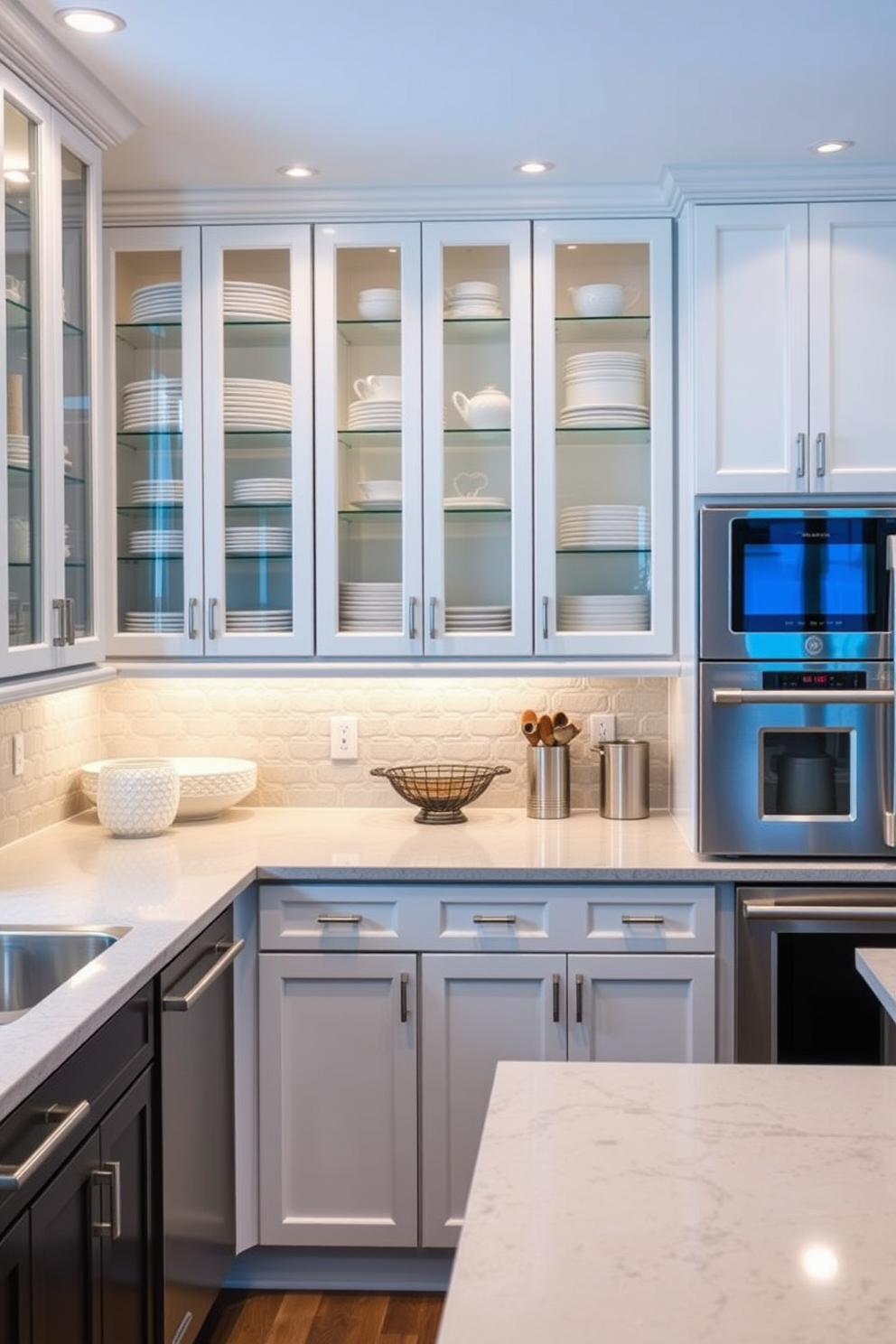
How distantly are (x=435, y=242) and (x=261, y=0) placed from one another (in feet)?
3.53

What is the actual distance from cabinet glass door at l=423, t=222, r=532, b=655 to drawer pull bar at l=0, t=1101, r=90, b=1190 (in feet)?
5.56

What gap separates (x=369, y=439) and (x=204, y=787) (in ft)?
3.18

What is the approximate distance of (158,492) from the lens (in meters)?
3.34

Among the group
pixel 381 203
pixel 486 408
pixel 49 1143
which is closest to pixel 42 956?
pixel 49 1143

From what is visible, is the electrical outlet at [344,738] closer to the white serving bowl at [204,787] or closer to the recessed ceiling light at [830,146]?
the white serving bowl at [204,787]

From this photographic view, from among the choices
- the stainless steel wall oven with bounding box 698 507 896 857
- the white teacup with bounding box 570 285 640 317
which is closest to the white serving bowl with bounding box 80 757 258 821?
the stainless steel wall oven with bounding box 698 507 896 857

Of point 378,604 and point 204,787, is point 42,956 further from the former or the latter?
point 378,604

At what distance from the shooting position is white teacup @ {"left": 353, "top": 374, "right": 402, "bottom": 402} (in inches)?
131

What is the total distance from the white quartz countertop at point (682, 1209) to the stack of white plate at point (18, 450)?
148cm

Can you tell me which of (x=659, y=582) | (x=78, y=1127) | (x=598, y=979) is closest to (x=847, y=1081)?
(x=78, y=1127)

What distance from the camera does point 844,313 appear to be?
308cm

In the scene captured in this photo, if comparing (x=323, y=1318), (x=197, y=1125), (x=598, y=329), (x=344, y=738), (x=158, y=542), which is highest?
(x=598, y=329)

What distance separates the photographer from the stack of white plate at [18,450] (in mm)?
2421

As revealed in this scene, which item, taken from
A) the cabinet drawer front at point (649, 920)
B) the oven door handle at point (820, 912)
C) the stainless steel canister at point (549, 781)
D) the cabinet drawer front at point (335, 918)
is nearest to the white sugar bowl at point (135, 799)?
the cabinet drawer front at point (335, 918)
